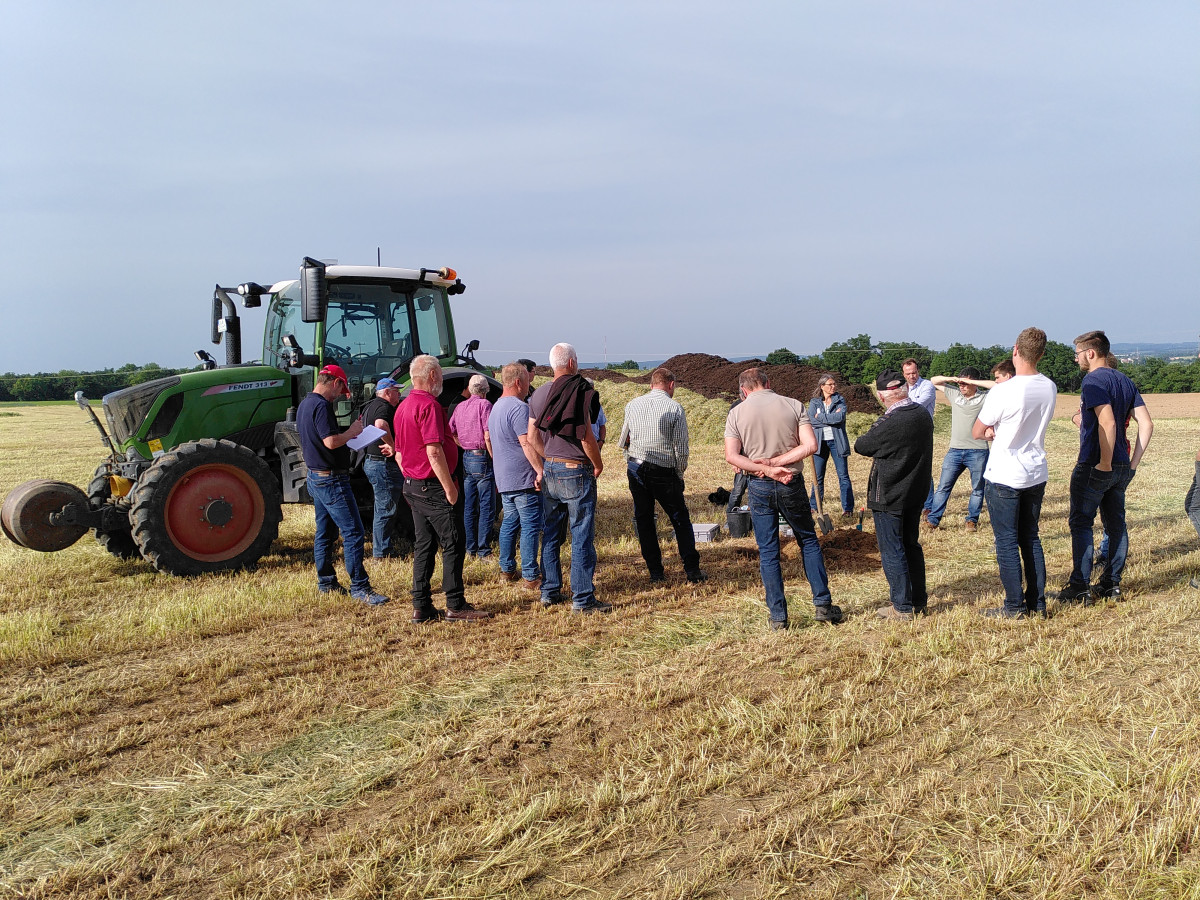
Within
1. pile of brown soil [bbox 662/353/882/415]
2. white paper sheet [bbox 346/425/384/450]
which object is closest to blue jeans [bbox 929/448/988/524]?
white paper sheet [bbox 346/425/384/450]

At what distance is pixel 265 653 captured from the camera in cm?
482

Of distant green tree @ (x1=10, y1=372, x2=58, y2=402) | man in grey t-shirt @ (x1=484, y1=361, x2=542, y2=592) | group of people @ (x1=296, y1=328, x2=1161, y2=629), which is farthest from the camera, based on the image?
distant green tree @ (x1=10, y1=372, x2=58, y2=402)

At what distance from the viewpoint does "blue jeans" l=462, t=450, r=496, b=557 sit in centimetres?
665

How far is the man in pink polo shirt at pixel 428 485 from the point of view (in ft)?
16.9

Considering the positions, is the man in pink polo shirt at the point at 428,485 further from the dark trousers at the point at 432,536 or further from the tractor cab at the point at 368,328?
the tractor cab at the point at 368,328

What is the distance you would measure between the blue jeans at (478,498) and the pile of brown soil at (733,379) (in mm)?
8256

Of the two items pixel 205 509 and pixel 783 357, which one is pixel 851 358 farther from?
pixel 205 509

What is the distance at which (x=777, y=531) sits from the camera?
484 centimetres

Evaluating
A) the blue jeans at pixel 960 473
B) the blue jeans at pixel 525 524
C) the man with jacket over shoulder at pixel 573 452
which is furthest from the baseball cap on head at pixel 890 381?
the blue jeans at pixel 960 473

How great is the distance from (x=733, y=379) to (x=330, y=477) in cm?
1337

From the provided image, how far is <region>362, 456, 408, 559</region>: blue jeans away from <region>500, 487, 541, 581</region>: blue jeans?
98 cm

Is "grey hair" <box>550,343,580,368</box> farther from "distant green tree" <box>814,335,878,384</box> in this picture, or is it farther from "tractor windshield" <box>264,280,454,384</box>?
"distant green tree" <box>814,335,878,384</box>

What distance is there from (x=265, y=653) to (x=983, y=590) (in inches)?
193

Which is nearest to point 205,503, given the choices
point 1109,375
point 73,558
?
point 73,558
